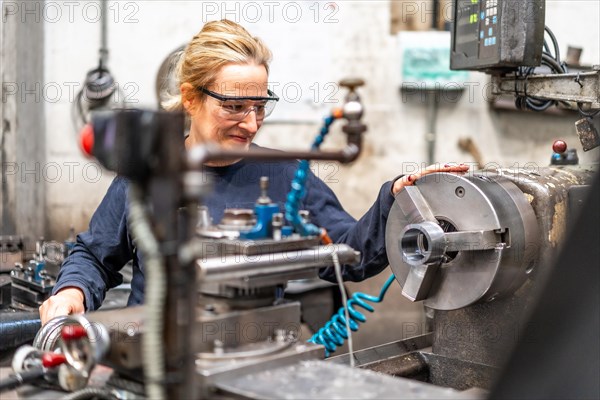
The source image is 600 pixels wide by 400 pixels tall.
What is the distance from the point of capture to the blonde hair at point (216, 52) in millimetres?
1614

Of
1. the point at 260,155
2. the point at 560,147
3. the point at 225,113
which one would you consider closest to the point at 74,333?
the point at 260,155

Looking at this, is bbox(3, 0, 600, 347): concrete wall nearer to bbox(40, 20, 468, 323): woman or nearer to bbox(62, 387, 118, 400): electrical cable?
bbox(40, 20, 468, 323): woman

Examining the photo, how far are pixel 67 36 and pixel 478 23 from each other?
6.76ft

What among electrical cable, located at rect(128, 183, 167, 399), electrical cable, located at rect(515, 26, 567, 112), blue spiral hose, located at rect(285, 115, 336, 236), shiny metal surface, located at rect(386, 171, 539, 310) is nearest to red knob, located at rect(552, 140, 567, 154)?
electrical cable, located at rect(515, 26, 567, 112)

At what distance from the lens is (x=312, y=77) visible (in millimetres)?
3223

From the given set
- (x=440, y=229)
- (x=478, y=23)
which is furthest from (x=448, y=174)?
(x=478, y=23)

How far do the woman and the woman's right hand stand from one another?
7 cm

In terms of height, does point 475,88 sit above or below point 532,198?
above

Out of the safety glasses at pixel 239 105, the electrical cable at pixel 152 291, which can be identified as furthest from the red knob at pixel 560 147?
the electrical cable at pixel 152 291

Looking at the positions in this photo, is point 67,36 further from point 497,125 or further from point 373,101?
point 497,125

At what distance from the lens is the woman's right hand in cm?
130

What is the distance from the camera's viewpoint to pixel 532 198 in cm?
122

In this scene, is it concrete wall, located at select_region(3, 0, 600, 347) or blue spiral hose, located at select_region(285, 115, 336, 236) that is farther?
concrete wall, located at select_region(3, 0, 600, 347)

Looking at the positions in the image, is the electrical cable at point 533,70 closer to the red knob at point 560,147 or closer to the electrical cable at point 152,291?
the red knob at point 560,147
